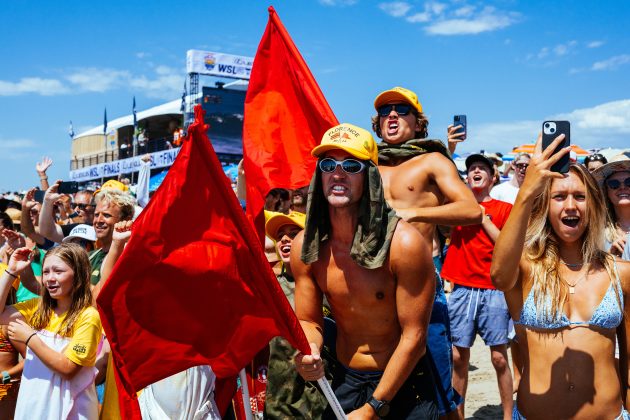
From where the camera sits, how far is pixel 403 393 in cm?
331

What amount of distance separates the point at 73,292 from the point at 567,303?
9.78 feet

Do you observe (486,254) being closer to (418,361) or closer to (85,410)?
(418,361)

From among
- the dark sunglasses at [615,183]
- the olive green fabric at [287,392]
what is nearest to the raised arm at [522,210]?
the olive green fabric at [287,392]

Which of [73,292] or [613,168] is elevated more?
[613,168]

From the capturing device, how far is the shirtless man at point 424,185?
12.6 ft

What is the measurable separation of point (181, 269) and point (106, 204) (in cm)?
236

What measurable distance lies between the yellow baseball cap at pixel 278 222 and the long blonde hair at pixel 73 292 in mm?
1275

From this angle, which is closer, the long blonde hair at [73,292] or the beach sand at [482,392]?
the long blonde hair at [73,292]

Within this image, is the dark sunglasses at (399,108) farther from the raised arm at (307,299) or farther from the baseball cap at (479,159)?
the baseball cap at (479,159)

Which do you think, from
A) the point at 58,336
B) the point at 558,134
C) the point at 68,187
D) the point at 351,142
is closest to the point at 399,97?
the point at 351,142

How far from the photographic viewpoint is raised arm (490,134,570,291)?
9.16ft

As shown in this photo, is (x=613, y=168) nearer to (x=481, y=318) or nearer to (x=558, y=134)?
(x=558, y=134)

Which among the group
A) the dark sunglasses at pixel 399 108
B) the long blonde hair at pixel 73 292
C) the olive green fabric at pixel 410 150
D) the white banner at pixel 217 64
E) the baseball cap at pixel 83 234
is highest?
the white banner at pixel 217 64

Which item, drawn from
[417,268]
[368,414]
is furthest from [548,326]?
[368,414]
